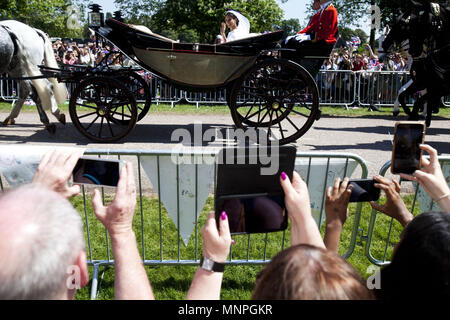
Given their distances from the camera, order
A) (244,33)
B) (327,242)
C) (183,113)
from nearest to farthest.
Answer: (327,242) < (244,33) < (183,113)

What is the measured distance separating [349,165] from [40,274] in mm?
1992

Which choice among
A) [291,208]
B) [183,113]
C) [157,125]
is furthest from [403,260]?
[183,113]

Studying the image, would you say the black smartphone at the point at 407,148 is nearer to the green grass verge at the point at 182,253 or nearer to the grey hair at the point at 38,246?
the green grass verge at the point at 182,253

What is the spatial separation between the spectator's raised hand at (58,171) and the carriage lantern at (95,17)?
→ 453cm

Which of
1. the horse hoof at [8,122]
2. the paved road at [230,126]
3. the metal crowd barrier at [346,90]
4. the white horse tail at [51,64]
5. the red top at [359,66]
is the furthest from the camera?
the red top at [359,66]

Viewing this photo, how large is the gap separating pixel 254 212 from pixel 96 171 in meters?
0.68

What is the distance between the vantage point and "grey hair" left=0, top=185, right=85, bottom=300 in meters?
0.91

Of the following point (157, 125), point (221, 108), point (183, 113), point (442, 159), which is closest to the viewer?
point (442, 159)

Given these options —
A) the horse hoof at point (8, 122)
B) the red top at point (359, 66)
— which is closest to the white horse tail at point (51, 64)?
the horse hoof at point (8, 122)

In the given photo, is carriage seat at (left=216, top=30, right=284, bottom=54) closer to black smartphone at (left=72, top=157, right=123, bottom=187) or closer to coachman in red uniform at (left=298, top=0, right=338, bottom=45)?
coachman in red uniform at (left=298, top=0, right=338, bottom=45)

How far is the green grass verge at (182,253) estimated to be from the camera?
9.16ft

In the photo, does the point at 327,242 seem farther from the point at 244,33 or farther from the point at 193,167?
the point at 244,33

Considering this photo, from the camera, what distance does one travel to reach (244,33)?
6230 mm
